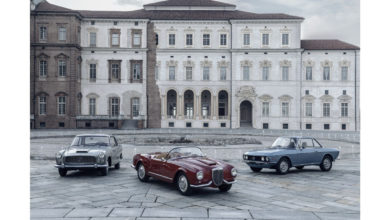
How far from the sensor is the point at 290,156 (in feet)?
43.2

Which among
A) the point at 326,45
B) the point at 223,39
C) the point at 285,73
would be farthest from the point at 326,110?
the point at 223,39

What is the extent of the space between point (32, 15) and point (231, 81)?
74.8 ft

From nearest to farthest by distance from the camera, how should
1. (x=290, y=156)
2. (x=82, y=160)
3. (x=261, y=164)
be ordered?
(x=82, y=160) → (x=261, y=164) → (x=290, y=156)

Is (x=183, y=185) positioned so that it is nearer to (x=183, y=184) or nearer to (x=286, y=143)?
(x=183, y=184)


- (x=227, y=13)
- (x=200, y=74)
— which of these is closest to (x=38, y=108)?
(x=200, y=74)

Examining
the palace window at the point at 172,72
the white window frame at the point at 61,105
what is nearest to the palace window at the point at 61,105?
the white window frame at the point at 61,105

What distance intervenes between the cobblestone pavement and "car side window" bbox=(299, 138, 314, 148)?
3.95 feet

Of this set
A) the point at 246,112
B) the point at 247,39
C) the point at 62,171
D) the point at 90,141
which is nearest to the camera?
the point at 62,171

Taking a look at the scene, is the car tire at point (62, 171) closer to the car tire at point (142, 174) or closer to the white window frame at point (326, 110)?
the car tire at point (142, 174)

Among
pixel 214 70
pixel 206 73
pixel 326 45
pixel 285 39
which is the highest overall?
pixel 285 39

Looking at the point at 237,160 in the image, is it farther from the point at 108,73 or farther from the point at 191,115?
the point at 108,73

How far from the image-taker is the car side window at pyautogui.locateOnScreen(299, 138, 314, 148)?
13931 millimetres

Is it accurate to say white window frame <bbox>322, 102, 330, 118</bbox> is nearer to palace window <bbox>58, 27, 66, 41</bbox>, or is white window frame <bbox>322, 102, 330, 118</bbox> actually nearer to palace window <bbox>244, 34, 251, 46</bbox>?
palace window <bbox>244, 34, 251, 46</bbox>

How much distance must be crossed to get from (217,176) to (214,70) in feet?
114
